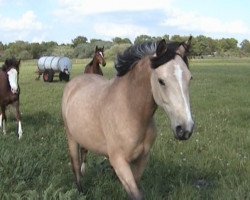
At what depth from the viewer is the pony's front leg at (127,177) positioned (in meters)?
4.77

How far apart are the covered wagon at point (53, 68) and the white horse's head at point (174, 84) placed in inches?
1115

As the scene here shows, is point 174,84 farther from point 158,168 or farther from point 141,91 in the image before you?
point 158,168

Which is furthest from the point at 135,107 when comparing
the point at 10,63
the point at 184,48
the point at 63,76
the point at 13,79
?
the point at 63,76

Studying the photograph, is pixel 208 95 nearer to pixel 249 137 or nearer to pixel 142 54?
pixel 249 137

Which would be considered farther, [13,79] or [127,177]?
[13,79]

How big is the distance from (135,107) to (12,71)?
7946 mm

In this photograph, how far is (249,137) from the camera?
9.48 metres

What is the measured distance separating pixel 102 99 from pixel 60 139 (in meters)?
3.78

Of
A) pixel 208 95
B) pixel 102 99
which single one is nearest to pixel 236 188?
pixel 102 99

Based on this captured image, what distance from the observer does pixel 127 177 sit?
481cm

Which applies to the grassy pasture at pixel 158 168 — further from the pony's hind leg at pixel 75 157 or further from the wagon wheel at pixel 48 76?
the wagon wheel at pixel 48 76

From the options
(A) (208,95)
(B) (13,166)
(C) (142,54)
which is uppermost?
(C) (142,54)

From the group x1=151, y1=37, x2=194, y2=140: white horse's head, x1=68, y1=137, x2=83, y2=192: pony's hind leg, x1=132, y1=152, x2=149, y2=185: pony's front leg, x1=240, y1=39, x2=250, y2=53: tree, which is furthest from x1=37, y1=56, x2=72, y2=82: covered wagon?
x1=240, y1=39, x2=250, y2=53: tree

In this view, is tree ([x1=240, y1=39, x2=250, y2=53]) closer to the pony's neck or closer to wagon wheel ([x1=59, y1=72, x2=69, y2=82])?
wagon wheel ([x1=59, y1=72, x2=69, y2=82])
